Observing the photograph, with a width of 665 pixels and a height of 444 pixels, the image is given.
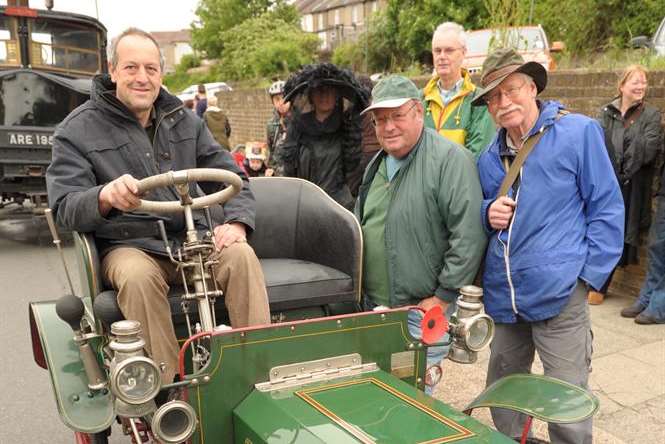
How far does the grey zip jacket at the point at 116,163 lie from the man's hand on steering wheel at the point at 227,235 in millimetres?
91

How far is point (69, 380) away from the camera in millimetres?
2715

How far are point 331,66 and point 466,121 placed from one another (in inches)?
36.4

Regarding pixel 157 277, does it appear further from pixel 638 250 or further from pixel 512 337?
pixel 638 250

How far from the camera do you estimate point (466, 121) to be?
408 cm

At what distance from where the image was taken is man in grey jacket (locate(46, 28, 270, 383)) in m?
2.61

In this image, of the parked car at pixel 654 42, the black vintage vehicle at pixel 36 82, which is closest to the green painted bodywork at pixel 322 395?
the parked car at pixel 654 42

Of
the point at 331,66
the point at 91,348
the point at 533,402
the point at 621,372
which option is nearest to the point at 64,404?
the point at 91,348

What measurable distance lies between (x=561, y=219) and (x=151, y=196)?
1782 millimetres

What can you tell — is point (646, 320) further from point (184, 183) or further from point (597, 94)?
point (184, 183)

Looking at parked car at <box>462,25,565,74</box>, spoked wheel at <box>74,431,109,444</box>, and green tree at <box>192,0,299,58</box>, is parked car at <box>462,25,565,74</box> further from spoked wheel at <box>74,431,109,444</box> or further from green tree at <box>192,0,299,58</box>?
green tree at <box>192,0,299,58</box>

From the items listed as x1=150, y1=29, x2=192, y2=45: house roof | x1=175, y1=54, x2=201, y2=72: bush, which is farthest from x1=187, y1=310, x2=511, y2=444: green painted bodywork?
x1=150, y1=29, x2=192, y2=45: house roof

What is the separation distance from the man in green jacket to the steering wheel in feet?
2.60

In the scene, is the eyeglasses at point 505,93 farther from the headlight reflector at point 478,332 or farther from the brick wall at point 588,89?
the brick wall at point 588,89

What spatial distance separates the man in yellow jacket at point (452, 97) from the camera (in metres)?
4.05
